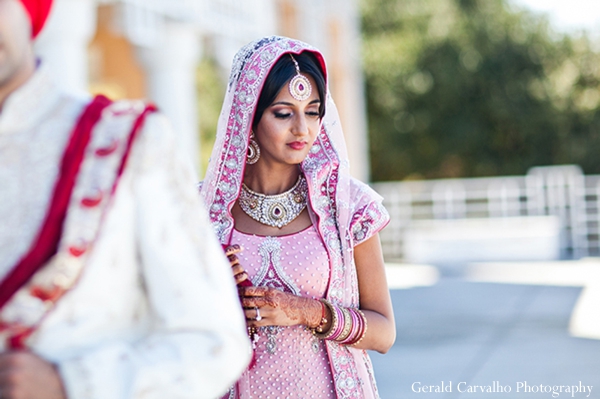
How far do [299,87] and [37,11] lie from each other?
45.3 inches

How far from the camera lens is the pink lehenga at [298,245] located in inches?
87.6

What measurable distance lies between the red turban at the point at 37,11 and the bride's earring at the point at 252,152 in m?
1.21

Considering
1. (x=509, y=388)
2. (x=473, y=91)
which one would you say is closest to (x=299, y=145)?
(x=509, y=388)

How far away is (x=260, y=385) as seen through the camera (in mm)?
2209

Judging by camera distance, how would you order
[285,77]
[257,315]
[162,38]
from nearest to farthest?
1. [257,315]
2. [285,77]
3. [162,38]

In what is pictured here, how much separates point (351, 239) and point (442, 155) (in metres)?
22.9

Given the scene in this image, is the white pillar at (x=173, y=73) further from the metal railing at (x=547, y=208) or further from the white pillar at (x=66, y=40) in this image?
the metal railing at (x=547, y=208)

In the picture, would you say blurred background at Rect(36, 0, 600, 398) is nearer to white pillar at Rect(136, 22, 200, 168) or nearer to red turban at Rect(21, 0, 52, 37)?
white pillar at Rect(136, 22, 200, 168)

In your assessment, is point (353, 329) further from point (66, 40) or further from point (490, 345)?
point (490, 345)

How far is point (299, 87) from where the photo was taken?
7.54 feet

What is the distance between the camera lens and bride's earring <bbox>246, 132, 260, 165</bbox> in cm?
243

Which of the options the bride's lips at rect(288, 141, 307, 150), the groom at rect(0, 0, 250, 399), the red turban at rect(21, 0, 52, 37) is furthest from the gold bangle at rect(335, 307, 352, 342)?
the red turban at rect(21, 0, 52, 37)

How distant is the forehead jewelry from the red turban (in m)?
1.11

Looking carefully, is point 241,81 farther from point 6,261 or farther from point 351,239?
point 6,261
